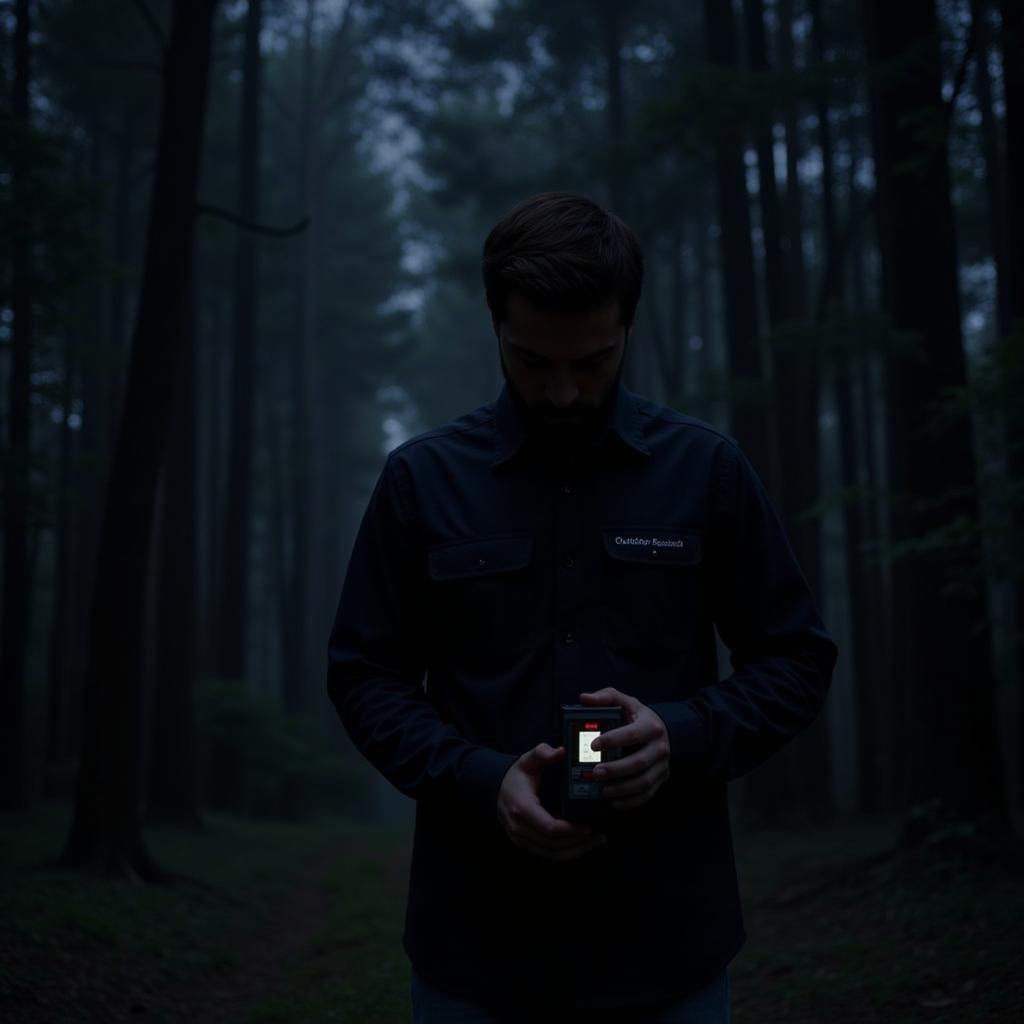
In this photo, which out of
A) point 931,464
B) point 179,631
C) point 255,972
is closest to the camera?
point 255,972

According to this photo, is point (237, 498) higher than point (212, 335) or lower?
lower

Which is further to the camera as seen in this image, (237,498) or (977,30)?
(237,498)

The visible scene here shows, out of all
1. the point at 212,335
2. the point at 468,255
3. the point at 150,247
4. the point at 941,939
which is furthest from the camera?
the point at 212,335

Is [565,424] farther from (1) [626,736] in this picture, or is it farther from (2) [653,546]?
(1) [626,736]

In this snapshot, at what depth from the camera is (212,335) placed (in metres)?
34.2

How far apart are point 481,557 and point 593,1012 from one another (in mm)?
941

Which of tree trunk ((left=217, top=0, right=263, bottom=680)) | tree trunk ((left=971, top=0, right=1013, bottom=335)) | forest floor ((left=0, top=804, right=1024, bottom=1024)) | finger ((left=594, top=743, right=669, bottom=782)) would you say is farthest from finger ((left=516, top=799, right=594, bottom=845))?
tree trunk ((left=217, top=0, right=263, bottom=680))

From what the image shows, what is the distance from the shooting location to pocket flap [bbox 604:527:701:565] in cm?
236

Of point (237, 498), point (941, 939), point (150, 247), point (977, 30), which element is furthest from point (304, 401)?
point (941, 939)

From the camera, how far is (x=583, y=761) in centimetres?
210

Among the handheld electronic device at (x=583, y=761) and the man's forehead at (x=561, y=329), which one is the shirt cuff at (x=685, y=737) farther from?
the man's forehead at (x=561, y=329)

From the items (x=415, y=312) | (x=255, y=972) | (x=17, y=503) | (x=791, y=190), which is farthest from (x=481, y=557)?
(x=415, y=312)

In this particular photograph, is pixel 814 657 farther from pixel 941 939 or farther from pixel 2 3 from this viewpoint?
pixel 2 3

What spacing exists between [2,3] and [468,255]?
15.3 meters
